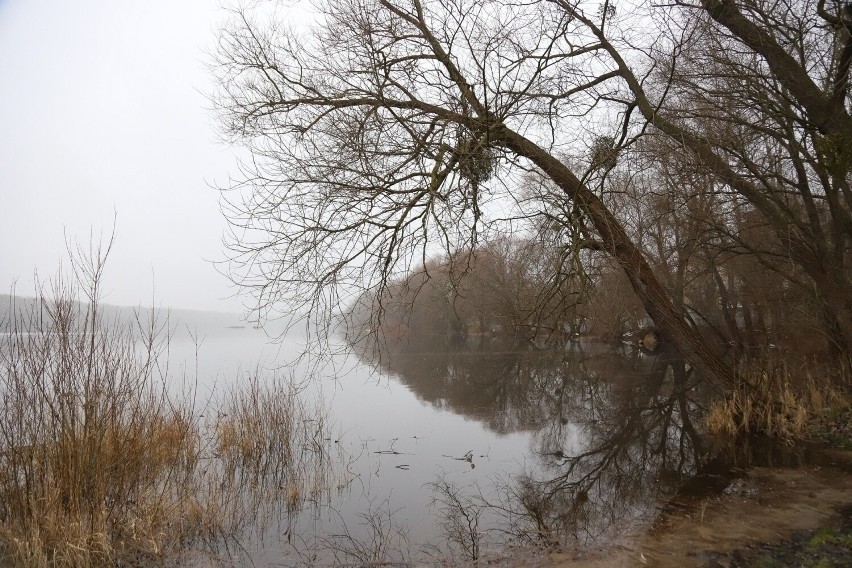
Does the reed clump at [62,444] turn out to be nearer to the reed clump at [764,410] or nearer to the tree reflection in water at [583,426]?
the tree reflection in water at [583,426]

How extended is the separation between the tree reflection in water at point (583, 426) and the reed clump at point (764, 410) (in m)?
0.49

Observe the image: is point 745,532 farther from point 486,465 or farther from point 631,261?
point 486,465

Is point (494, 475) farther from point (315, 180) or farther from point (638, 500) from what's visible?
point (315, 180)

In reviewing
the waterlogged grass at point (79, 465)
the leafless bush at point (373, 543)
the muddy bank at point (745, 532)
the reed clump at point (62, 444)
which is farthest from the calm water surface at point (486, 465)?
the reed clump at point (62, 444)

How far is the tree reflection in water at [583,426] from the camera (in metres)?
5.28

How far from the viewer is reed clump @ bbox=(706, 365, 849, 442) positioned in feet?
23.6

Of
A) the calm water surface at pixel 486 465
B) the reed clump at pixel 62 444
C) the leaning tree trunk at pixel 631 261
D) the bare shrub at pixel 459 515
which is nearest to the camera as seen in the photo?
the reed clump at pixel 62 444

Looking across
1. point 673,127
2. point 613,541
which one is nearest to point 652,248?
point 673,127

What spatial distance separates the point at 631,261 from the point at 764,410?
3159 millimetres

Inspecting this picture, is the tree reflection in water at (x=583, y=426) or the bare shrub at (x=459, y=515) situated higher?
the tree reflection in water at (x=583, y=426)

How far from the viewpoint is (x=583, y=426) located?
31.0 ft

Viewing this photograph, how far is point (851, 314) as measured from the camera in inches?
292

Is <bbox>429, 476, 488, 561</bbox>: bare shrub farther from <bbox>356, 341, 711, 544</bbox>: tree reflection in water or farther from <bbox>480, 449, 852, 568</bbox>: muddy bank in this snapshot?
<bbox>480, 449, 852, 568</bbox>: muddy bank

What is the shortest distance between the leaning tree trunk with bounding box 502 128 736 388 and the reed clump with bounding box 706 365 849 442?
1.04 ft
